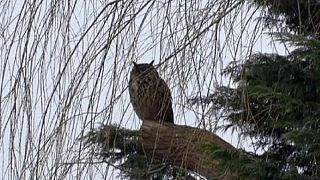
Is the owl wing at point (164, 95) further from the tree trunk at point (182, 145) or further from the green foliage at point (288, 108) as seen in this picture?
the green foliage at point (288, 108)

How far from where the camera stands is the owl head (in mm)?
1863

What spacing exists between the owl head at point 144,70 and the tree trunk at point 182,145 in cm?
14

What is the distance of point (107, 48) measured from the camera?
178 centimetres

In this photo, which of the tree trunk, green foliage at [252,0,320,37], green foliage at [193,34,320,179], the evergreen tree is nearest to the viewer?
green foliage at [252,0,320,37]

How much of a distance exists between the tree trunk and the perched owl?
0.07 metres

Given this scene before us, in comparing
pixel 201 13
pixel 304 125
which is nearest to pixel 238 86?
pixel 201 13

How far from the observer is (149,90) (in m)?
2.17

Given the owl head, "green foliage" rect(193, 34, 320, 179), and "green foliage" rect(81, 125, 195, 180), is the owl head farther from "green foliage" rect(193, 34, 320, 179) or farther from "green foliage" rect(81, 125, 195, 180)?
"green foliage" rect(193, 34, 320, 179)

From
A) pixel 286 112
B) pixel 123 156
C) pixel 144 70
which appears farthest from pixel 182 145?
pixel 286 112

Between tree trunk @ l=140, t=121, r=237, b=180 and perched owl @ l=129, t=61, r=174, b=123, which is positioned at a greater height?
perched owl @ l=129, t=61, r=174, b=123

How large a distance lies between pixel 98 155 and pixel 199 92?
28 centimetres

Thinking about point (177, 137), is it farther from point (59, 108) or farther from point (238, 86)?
point (59, 108)

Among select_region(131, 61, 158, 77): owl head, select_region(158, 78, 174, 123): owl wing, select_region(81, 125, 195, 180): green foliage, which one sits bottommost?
select_region(81, 125, 195, 180): green foliage

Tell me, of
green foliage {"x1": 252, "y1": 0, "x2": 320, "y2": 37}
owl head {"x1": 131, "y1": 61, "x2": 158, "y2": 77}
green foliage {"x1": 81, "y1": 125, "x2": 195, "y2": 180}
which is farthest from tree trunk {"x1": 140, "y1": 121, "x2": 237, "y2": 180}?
green foliage {"x1": 252, "y1": 0, "x2": 320, "y2": 37}
